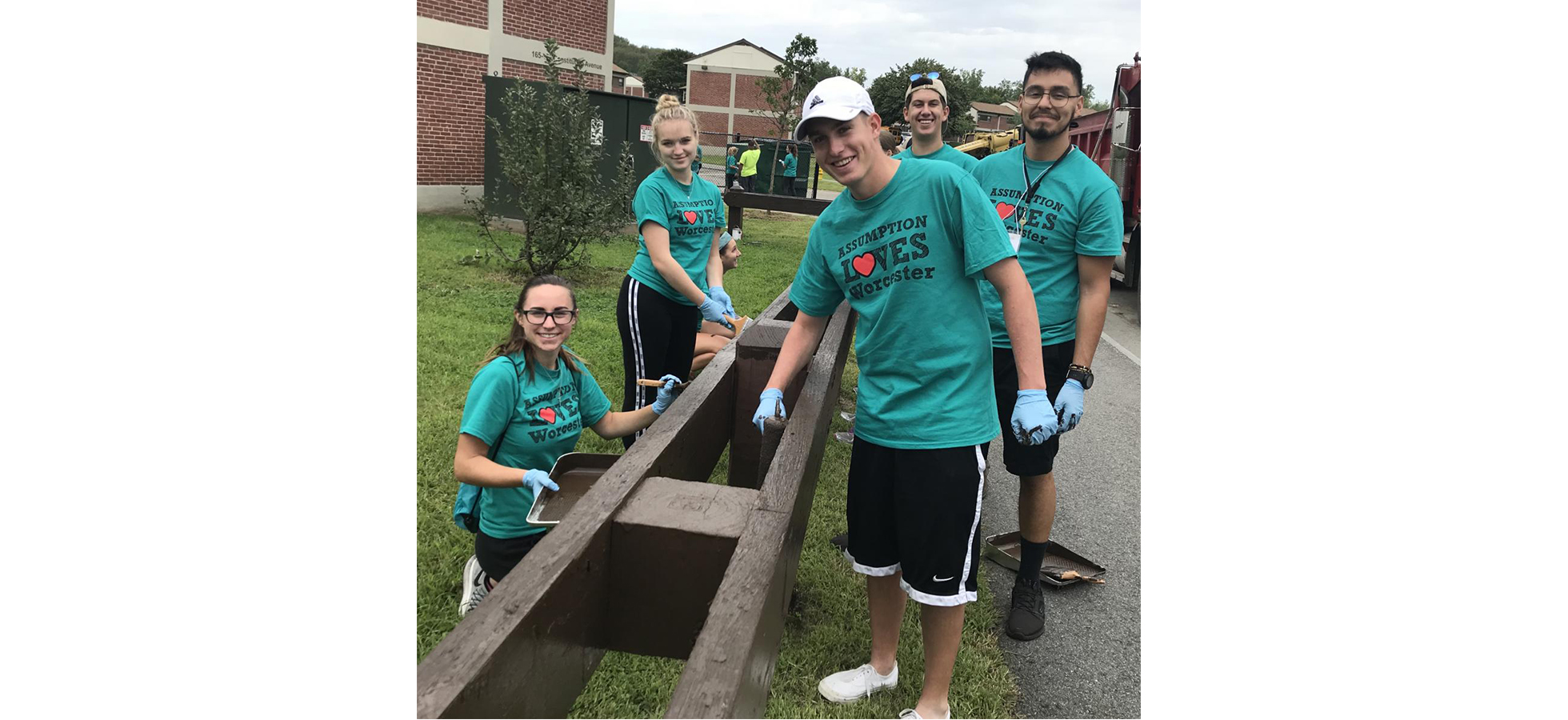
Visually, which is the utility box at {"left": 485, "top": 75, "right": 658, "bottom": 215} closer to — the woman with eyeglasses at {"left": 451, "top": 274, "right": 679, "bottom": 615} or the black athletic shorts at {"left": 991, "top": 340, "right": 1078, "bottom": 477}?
the woman with eyeglasses at {"left": 451, "top": 274, "right": 679, "bottom": 615}

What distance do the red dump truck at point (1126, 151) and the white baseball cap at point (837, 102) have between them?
25.7ft

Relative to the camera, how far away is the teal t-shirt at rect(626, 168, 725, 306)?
121 inches

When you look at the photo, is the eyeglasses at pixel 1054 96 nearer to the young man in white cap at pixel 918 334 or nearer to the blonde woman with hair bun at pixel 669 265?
the young man in white cap at pixel 918 334

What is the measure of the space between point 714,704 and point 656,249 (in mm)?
2125

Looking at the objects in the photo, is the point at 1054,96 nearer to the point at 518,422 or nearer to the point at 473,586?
the point at 518,422

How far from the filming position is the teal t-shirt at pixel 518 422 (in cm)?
217

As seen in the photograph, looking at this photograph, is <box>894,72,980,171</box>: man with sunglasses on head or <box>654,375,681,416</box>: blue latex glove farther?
→ <box>894,72,980,171</box>: man with sunglasses on head

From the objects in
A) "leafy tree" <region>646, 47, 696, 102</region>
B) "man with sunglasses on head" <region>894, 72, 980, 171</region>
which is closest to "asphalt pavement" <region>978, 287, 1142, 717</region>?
"man with sunglasses on head" <region>894, 72, 980, 171</region>

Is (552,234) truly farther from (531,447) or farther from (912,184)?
(912,184)

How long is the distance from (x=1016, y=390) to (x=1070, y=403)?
0.37 meters

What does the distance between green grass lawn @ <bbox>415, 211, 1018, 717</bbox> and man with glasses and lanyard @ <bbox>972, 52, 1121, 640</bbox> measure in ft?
1.23

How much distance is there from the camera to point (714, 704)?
3.58 ft

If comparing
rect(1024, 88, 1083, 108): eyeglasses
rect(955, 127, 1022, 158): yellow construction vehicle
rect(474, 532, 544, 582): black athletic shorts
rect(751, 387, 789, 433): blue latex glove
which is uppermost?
rect(955, 127, 1022, 158): yellow construction vehicle

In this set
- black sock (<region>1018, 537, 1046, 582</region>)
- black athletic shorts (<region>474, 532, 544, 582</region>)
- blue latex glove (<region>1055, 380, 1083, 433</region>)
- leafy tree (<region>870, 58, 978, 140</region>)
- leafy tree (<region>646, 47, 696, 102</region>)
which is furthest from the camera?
leafy tree (<region>646, 47, 696, 102</region>)
